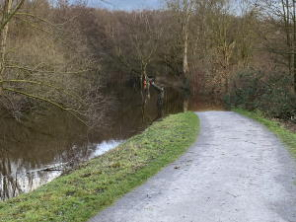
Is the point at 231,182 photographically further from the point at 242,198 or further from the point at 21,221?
the point at 21,221

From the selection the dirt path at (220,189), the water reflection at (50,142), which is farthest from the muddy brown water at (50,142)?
the dirt path at (220,189)

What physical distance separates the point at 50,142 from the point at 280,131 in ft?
36.8

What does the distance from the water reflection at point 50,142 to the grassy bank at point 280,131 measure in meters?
7.01

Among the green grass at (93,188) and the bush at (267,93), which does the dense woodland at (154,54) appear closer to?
the bush at (267,93)

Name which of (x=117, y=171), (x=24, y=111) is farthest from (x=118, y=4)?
(x=24, y=111)

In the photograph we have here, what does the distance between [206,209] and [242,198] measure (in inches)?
36.7

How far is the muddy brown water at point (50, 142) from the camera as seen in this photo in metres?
13.0

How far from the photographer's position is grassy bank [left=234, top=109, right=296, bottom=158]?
11.0m

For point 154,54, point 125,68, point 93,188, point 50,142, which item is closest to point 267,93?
point 50,142

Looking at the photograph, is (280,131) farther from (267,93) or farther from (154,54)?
(154,54)

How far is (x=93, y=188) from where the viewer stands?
306 inches

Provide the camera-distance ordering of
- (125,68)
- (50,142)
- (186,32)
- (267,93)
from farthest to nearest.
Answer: (125,68)
(186,32)
(50,142)
(267,93)

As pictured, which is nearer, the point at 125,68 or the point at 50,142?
the point at 50,142

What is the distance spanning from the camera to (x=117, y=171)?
8.96m
